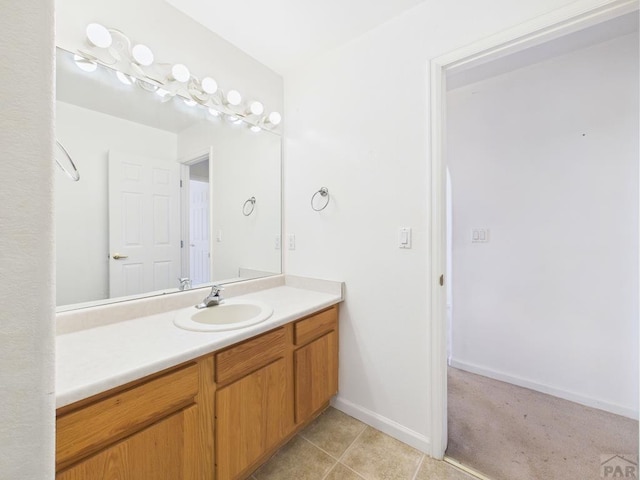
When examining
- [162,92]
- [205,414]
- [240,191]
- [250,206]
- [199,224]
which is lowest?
[205,414]

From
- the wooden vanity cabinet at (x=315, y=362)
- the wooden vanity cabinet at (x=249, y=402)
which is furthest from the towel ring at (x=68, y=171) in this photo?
the wooden vanity cabinet at (x=315, y=362)

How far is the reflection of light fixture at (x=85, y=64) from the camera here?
1201 mm

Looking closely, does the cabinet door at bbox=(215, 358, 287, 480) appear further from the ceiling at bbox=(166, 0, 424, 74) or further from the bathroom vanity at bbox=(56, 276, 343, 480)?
the ceiling at bbox=(166, 0, 424, 74)

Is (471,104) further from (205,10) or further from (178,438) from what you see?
(178,438)

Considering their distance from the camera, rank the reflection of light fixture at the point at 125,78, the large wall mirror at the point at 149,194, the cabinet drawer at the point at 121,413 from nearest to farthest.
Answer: the cabinet drawer at the point at 121,413
the large wall mirror at the point at 149,194
the reflection of light fixture at the point at 125,78

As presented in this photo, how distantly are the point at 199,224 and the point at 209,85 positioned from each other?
82cm

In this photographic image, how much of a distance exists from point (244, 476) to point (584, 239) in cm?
250

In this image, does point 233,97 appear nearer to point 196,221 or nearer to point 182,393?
point 196,221

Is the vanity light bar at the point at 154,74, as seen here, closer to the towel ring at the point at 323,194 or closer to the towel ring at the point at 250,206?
the towel ring at the point at 250,206

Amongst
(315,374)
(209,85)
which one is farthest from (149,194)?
(315,374)

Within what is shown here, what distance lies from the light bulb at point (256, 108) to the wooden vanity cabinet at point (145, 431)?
5.13 feet

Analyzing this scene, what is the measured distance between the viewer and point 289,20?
1576mm

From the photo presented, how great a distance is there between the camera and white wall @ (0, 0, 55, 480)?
34cm

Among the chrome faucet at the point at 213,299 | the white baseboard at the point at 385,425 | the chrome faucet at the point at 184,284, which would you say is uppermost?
the chrome faucet at the point at 184,284
